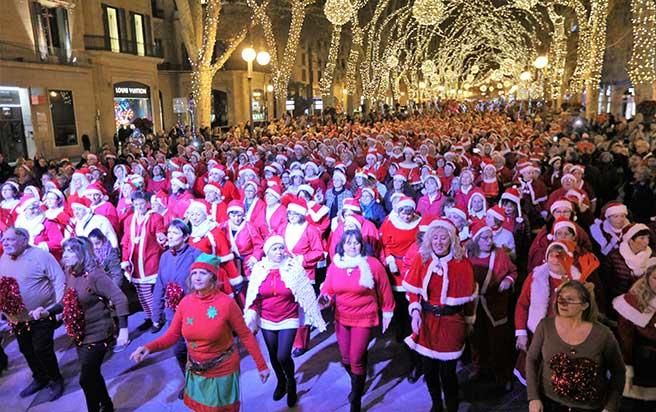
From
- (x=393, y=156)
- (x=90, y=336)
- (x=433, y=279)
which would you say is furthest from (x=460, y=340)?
(x=393, y=156)

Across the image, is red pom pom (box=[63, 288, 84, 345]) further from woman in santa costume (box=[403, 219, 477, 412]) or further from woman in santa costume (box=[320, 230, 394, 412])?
woman in santa costume (box=[403, 219, 477, 412])

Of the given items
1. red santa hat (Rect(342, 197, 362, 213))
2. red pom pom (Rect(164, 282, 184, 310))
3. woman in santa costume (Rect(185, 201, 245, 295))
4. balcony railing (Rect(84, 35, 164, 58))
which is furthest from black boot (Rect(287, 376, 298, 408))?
balcony railing (Rect(84, 35, 164, 58))

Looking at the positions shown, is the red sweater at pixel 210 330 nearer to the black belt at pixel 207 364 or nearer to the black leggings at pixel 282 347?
the black belt at pixel 207 364

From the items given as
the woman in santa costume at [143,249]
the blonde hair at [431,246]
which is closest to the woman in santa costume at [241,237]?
the woman in santa costume at [143,249]

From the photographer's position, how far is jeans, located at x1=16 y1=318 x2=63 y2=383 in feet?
18.0

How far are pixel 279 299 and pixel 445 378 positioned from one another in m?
1.58

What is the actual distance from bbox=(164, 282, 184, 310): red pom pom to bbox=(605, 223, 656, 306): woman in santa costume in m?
4.16

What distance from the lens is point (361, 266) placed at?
4938mm

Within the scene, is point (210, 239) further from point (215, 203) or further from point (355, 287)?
point (355, 287)

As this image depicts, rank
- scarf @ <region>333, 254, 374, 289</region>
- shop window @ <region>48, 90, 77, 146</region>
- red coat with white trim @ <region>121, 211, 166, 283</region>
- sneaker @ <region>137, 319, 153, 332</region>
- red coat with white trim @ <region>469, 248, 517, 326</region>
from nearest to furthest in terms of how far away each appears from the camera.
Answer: scarf @ <region>333, 254, 374, 289</region> → red coat with white trim @ <region>469, 248, 517, 326</region> → red coat with white trim @ <region>121, 211, 166, 283</region> → sneaker @ <region>137, 319, 153, 332</region> → shop window @ <region>48, 90, 77, 146</region>

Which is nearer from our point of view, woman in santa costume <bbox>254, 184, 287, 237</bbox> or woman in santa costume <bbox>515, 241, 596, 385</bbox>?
woman in santa costume <bbox>515, 241, 596, 385</bbox>

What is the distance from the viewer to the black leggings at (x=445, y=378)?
184 inches

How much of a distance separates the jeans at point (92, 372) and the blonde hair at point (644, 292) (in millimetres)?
4271

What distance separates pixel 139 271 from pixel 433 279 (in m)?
3.89
